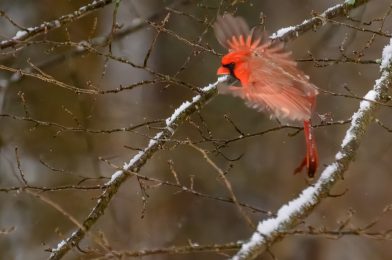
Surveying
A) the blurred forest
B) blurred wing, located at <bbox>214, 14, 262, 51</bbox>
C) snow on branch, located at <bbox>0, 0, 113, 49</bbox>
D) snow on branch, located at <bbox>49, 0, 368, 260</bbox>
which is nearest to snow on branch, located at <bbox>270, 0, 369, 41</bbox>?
snow on branch, located at <bbox>49, 0, 368, 260</bbox>

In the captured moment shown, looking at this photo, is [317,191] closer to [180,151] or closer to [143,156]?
[143,156]

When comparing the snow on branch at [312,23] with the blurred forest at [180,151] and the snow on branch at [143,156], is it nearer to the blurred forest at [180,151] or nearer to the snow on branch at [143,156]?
the snow on branch at [143,156]

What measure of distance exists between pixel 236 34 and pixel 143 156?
26.6 inches

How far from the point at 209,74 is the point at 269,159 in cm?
147

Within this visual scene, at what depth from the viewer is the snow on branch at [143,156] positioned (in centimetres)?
266

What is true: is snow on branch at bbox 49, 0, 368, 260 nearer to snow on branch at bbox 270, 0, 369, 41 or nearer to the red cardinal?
snow on branch at bbox 270, 0, 369, 41

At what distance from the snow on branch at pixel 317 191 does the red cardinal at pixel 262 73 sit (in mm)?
174

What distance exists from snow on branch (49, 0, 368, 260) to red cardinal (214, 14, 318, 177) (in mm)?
281

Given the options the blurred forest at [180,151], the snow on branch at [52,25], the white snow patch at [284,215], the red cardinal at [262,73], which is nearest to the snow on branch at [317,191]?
the white snow patch at [284,215]

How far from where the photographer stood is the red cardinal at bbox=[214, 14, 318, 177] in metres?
2.34

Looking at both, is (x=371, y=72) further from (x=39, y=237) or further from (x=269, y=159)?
(x=39, y=237)

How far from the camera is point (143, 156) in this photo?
2.78 metres

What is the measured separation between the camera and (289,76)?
86.5 inches

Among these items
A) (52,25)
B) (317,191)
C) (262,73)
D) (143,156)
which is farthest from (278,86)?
(52,25)
